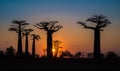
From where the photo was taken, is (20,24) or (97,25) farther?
(20,24)

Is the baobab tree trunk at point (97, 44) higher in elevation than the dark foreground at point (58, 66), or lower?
higher

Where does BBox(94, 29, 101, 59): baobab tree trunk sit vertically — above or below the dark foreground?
above

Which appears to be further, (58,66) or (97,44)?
(97,44)

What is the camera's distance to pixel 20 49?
43062 millimetres

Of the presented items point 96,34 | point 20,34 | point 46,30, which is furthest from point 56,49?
point 96,34

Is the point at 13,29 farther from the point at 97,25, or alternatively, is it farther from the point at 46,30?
the point at 97,25

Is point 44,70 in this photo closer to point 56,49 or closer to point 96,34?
point 96,34

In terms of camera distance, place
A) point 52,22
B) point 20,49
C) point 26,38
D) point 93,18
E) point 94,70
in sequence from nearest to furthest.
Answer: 1. point 94,70
2. point 93,18
3. point 52,22
4. point 20,49
5. point 26,38

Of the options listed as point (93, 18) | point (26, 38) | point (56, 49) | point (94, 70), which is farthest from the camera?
point (56, 49)

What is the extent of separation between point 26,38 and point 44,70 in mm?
30435

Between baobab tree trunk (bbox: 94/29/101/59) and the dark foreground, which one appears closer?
the dark foreground

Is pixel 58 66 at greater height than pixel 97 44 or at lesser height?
lesser

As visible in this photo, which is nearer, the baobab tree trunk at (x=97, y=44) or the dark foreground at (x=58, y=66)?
the dark foreground at (x=58, y=66)

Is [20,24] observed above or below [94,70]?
above
